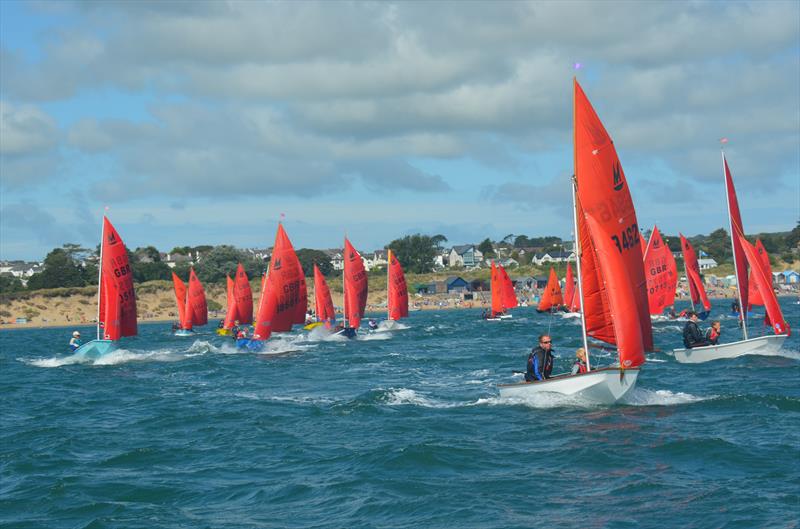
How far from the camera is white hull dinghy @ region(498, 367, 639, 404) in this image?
899 inches

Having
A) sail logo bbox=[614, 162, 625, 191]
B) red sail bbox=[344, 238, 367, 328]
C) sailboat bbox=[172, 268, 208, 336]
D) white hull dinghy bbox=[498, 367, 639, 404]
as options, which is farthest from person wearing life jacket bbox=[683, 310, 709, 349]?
sailboat bbox=[172, 268, 208, 336]

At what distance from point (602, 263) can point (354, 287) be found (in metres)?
36.9

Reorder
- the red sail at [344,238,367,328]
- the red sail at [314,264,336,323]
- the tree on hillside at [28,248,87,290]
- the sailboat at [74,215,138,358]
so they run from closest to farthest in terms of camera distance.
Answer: the sailboat at [74,215,138,358]
the red sail at [344,238,367,328]
the red sail at [314,264,336,323]
the tree on hillside at [28,248,87,290]

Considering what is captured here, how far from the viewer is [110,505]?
16.3m

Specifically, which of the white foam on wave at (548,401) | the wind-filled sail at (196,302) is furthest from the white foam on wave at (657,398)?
the wind-filled sail at (196,302)

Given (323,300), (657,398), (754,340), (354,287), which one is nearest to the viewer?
(657,398)

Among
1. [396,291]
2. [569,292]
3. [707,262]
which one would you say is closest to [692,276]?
[396,291]

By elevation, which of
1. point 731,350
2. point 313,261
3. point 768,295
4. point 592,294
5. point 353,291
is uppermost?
point 313,261

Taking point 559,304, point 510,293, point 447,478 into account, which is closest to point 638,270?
point 447,478

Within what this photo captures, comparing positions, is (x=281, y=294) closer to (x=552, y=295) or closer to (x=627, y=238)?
(x=627, y=238)

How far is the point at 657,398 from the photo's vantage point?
82.4 ft

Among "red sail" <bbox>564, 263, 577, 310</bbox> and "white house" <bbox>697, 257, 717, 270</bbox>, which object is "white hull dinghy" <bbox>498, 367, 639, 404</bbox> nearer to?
"red sail" <bbox>564, 263, 577, 310</bbox>

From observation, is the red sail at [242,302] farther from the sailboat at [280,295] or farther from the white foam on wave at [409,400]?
the white foam on wave at [409,400]

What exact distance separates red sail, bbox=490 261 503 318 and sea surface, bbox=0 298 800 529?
1977 inches
